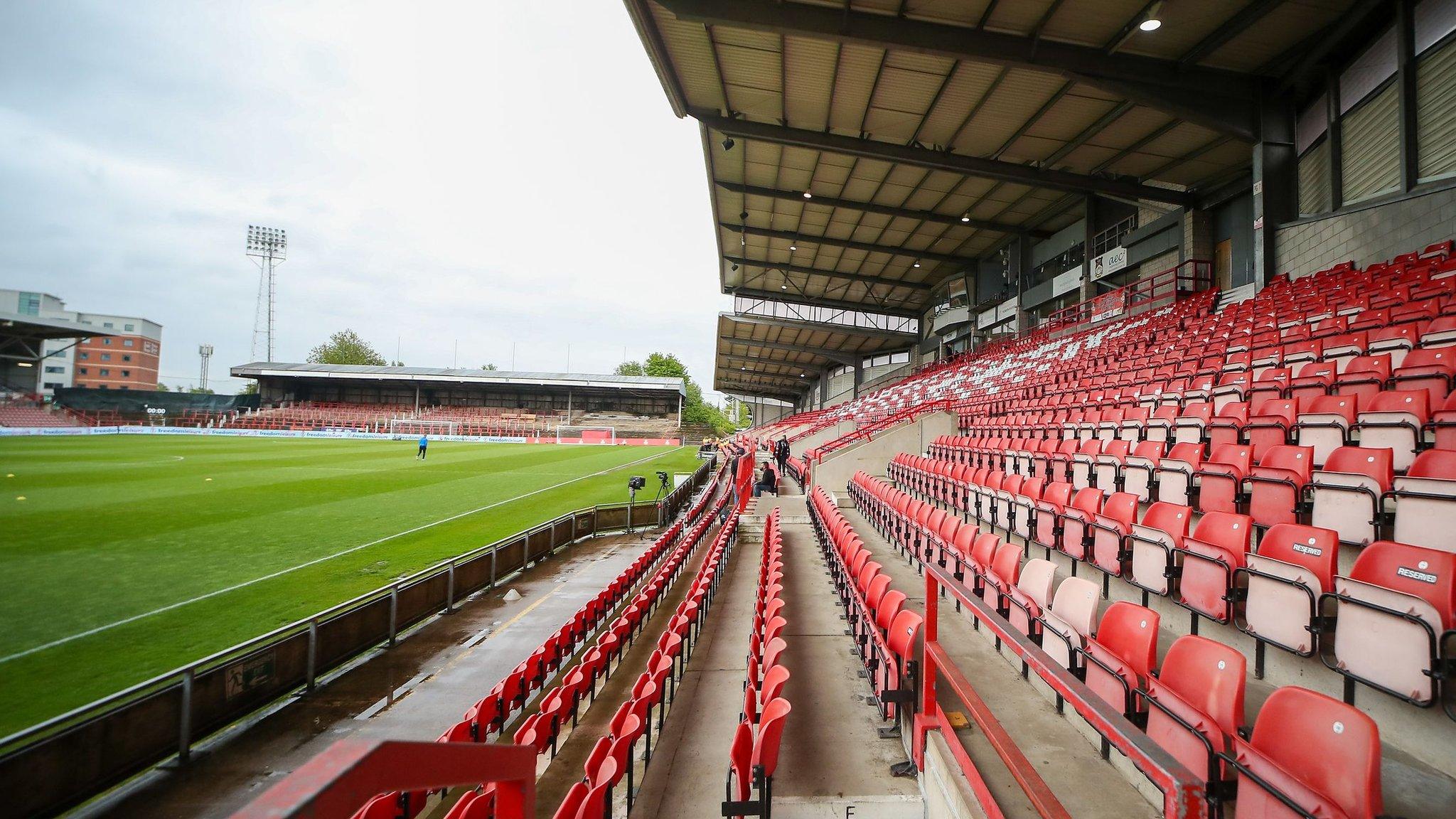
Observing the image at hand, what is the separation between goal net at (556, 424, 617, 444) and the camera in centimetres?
4141

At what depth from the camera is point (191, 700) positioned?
4062 mm

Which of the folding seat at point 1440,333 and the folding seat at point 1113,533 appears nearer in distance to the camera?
the folding seat at point 1113,533

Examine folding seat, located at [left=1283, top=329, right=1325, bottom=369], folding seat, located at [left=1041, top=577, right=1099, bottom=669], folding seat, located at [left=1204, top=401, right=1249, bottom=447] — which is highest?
folding seat, located at [left=1283, top=329, right=1325, bottom=369]

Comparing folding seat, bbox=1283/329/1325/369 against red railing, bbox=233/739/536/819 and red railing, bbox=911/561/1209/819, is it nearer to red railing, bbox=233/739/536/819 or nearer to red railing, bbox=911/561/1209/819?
red railing, bbox=911/561/1209/819

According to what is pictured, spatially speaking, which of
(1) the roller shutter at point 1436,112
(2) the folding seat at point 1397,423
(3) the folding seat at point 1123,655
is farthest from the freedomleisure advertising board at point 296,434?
(3) the folding seat at point 1123,655

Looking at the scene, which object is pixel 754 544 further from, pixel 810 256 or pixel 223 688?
pixel 810 256

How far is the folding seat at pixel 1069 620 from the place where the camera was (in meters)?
2.77

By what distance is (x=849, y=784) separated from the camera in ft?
8.75

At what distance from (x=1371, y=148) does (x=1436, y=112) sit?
108 cm

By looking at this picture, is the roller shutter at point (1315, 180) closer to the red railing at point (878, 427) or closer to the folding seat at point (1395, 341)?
the folding seat at point (1395, 341)

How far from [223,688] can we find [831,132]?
14816mm

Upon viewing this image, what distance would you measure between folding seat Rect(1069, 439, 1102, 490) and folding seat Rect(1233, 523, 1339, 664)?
2.87 metres

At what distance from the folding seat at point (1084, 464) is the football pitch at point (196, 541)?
28.0ft

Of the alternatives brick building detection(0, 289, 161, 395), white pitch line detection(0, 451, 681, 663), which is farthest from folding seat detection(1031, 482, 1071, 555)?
brick building detection(0, 289, 161, 395)
